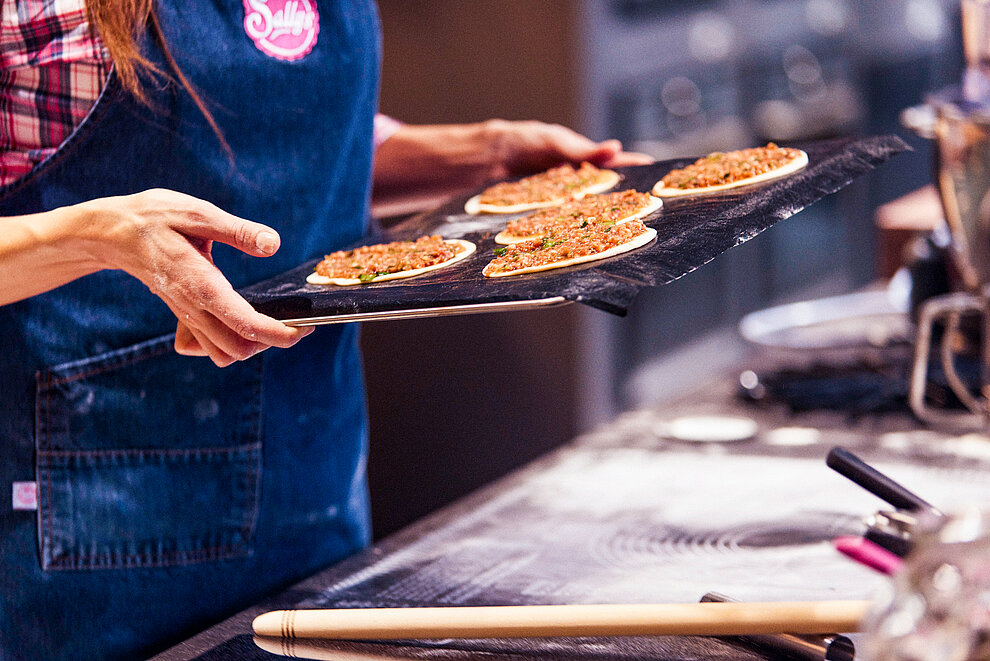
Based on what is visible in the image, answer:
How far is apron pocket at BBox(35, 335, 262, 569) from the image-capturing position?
3.52 feet

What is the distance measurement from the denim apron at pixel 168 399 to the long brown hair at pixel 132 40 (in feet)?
0.04

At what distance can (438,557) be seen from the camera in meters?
1.13

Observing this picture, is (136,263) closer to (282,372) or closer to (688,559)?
(282,372)

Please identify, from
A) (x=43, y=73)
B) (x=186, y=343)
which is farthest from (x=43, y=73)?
(x=186, y=343)

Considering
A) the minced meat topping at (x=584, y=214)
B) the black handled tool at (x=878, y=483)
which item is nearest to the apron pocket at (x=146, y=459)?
the minced meat topping at (x=584, y=214)

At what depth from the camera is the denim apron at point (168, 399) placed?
1072mm

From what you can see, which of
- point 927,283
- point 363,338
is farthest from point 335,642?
point 363,338

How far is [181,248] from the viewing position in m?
0.91

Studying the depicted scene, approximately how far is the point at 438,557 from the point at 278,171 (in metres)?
0.49

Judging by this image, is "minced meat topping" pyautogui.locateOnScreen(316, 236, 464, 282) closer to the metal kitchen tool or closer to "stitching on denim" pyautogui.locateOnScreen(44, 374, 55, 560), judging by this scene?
"stitching on denim" pyautogui.locateOnScreen(44, 374, 55, 560)

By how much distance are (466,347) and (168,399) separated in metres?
1.86

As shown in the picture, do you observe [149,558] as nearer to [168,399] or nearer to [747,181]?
[168,399]

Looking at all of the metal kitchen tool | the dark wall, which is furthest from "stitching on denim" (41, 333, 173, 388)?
the dark wall

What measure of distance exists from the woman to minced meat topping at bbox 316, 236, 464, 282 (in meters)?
0.09
